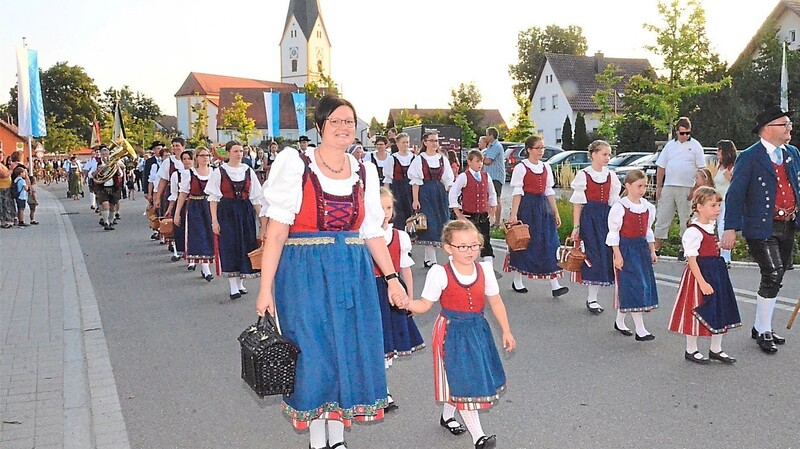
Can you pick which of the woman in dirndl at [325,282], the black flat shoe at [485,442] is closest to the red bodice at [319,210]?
the woman in dirndl at [325,282]

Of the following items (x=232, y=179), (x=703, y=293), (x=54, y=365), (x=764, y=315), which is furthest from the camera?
(x=232, y=179)

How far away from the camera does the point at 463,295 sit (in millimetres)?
4211

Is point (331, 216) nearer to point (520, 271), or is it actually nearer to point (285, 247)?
point (285, 247)

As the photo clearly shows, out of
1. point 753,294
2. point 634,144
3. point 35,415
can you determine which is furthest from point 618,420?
point 634,144

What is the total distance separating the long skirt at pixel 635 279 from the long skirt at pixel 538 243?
6.30 feet

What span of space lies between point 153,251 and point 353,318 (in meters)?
10.3

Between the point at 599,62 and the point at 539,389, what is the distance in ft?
208

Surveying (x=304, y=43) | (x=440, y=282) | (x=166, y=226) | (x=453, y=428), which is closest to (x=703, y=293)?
(x=453, y=428)

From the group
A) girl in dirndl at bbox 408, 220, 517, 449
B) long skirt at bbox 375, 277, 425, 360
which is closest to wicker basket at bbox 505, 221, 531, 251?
long skirt at bbox 375, 277, 425, 360

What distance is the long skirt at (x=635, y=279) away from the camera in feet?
21.1

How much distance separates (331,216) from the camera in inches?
150

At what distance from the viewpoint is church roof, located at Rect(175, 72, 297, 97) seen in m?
115

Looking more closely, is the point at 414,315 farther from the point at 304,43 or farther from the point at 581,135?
the point at 304,43

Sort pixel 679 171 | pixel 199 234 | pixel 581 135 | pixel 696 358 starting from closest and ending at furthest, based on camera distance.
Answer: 1. pixel 696 358
2. pixel 199 234
3. pixel 679 171
4. pixel 581 135
